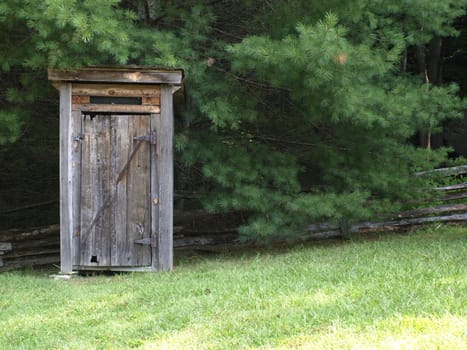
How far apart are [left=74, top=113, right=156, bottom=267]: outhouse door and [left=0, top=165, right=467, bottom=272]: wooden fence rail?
2309 millimetres

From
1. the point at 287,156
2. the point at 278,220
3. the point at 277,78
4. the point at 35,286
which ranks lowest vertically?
the point at 35,286

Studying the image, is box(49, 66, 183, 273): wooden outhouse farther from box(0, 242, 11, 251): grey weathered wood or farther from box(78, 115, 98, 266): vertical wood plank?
box(0, 242, 11, 251): grey weathered wood

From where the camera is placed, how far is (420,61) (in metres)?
15.0

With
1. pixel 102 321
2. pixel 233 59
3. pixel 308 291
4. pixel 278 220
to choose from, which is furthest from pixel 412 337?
pixel 233 59

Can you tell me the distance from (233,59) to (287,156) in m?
1.79

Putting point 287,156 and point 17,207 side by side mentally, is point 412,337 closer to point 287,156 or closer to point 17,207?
point 287,156

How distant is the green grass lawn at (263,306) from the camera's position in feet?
13.3

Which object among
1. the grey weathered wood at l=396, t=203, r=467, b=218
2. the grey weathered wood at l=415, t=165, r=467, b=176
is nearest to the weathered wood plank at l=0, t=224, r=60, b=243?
the grey weathered wood at l=396, t=203, r=467, b=218

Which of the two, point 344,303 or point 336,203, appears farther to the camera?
point 336,203

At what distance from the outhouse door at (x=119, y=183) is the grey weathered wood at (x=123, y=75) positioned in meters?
0.51

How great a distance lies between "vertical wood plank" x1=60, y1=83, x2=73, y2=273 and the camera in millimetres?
8109

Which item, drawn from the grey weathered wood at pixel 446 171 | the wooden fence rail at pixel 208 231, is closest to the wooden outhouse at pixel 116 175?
the wooden fence rail at pixel 208 231

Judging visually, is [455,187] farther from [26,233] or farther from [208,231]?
[26,233]

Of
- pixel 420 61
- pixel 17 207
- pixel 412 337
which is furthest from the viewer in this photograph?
pixel 420 61
